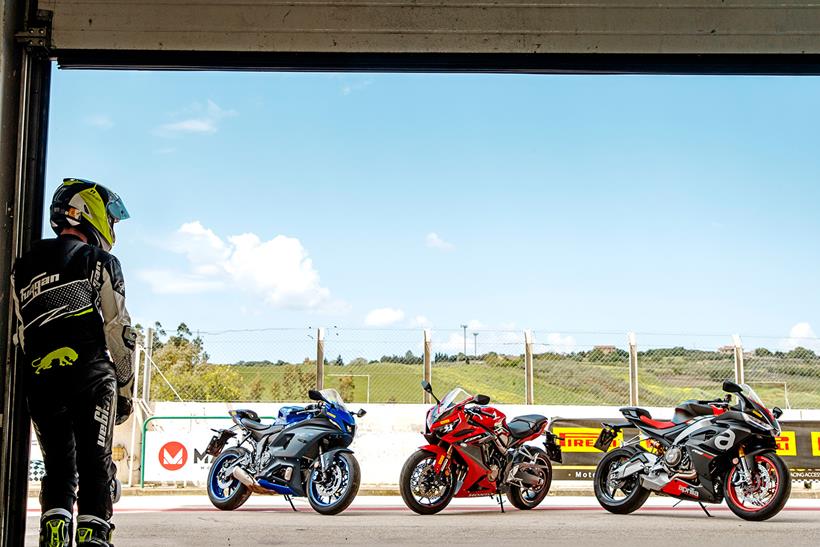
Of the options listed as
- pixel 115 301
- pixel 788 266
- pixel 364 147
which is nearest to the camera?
pixel 115 301

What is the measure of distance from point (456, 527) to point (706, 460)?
4.88 feet

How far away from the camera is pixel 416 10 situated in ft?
9.89

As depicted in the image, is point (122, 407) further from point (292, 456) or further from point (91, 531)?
point (292, 456)

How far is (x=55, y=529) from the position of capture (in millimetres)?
2332

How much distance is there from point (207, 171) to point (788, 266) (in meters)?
2.91

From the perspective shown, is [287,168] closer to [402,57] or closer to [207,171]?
[207,171]

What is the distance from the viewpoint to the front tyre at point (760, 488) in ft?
15.0

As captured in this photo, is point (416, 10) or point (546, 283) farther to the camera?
point (546, 283)

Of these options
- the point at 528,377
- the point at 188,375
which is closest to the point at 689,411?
the point at 528,377

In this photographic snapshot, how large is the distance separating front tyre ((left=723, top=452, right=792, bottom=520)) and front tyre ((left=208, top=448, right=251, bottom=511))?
9.78 ft

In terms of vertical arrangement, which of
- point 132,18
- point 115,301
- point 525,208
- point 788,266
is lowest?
point 115,301

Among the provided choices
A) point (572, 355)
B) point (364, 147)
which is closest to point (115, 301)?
point (364, 147)

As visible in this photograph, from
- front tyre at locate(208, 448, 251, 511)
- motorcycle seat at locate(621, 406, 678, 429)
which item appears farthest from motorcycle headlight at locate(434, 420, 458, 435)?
front tyre at locate(208, 448, 251, 511)

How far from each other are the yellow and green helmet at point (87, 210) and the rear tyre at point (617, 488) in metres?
3.37
